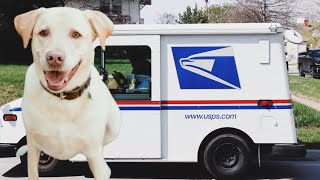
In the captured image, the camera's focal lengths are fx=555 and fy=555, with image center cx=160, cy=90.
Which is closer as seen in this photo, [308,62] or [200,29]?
[200,29]

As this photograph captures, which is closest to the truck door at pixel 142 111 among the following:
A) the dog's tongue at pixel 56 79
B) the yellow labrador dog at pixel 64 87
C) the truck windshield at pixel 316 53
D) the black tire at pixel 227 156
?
the black tire at pixel 227 156

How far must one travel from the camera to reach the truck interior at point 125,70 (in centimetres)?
535

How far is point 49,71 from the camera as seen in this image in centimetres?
162

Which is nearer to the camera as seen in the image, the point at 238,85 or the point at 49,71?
the point at 49,71

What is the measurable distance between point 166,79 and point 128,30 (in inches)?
34.0

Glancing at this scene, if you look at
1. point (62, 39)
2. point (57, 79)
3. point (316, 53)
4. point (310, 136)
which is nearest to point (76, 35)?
point (62, 39)

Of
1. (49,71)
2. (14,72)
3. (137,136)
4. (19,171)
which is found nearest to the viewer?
(49,71)

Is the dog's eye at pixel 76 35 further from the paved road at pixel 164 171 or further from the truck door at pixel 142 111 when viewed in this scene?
the paved road at pixel 164 171

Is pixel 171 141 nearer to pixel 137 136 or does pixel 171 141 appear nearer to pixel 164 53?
pixel 137 136

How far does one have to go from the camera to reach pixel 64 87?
1627mm

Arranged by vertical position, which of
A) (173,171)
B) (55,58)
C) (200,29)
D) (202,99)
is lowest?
(173,171)

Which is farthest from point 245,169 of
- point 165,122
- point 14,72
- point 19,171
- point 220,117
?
point 14,72

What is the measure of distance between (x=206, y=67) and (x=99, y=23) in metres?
6.01

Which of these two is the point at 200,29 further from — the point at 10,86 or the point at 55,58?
the point at 10,86
